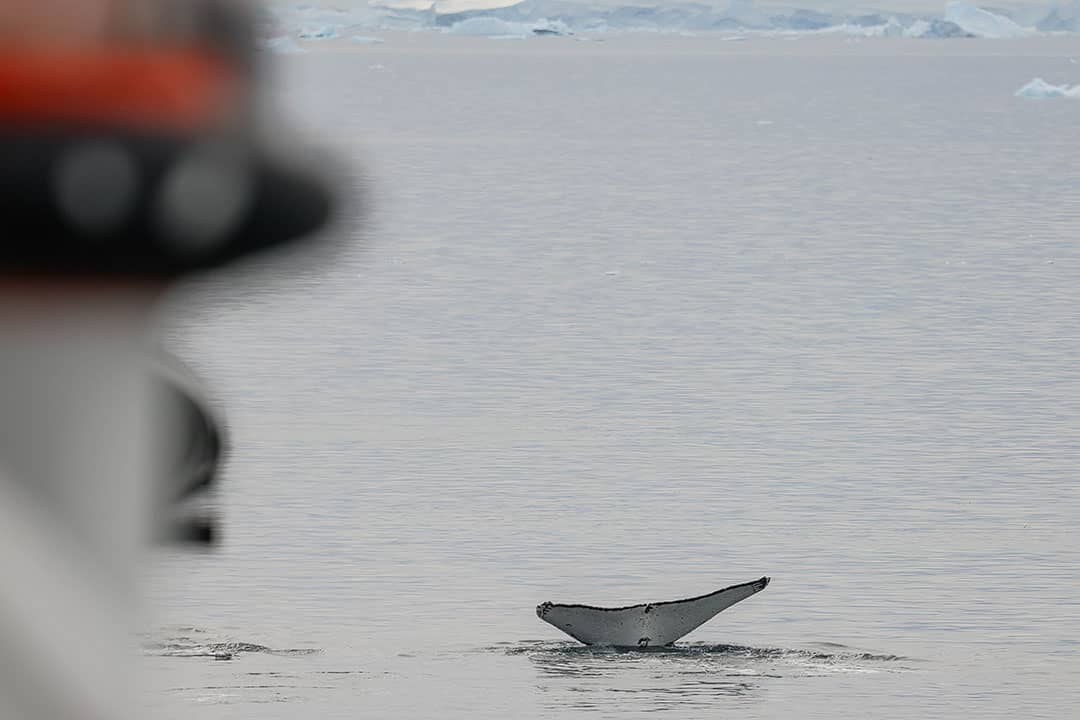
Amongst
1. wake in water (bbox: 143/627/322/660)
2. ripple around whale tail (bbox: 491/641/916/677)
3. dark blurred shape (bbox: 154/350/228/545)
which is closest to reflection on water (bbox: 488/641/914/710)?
ripple around whale tail (bbox: 491/641/916/677)

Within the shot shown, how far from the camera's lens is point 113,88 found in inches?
40.9

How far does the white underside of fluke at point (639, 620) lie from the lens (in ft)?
95.1

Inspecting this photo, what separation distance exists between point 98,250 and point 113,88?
75 mm

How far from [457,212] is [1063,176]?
44.2m

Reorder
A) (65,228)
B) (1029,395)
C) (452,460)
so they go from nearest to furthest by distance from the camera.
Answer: (65,228)
(452,460)
(1029,395)

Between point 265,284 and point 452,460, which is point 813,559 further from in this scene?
point 265,284

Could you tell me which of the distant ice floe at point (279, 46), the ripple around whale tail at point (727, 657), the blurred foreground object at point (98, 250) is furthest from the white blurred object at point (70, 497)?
the ripple around whale tail at point (727, 657)

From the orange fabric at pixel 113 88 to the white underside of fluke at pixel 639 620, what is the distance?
27.6 m

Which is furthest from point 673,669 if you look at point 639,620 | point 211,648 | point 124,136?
point 124,136

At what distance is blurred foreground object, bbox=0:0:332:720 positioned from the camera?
41.1 inches

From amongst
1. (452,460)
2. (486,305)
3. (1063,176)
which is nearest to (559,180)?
(1063,176)

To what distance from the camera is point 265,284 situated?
3.72 ft

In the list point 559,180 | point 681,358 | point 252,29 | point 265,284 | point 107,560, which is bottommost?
point 559,180

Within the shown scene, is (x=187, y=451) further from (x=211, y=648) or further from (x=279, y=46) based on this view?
(x=211, y=648)
